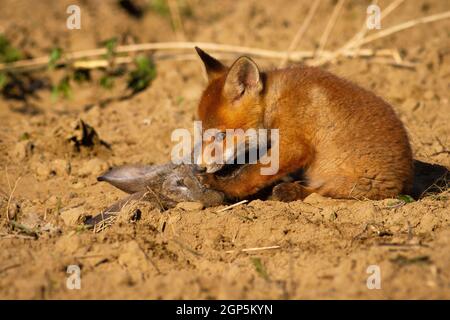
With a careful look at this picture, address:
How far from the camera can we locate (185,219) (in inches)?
230

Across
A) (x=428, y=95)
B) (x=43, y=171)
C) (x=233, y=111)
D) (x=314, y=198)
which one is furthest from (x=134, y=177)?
(x=428, y=95)

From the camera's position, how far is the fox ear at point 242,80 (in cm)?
610

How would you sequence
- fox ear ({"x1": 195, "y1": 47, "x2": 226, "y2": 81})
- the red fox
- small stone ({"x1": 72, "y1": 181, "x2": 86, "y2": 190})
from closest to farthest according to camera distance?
the red fox → fox ear ({"x1": 195, "y1": 47, "x2": 226, "y2": 81}) → small stone ({"x1": 72, "y1": 181, "x2": 86, "y2": 190})

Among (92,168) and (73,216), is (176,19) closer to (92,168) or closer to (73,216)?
(92,168)

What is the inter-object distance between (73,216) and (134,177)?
0.87 metres

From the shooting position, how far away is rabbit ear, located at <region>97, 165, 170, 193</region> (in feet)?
21.2

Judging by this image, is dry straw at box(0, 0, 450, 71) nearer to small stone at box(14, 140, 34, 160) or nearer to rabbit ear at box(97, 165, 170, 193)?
small stone at box(14, 140, 34, 160)

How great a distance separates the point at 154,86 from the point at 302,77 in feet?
15.1

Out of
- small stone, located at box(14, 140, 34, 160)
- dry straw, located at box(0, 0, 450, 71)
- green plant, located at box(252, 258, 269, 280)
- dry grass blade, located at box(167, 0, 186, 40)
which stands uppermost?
dry grass blade, located at box(167, 0, 186, 40)

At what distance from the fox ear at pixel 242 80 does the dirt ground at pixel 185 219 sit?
1.11 meters

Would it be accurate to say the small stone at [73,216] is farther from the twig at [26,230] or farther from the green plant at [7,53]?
the green plant at [7,53]

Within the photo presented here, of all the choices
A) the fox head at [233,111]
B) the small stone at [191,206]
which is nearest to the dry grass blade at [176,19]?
the fox head at [233,111]

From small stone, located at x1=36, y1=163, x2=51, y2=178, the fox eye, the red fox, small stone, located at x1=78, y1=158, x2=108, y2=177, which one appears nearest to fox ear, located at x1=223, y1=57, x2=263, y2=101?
the red fox

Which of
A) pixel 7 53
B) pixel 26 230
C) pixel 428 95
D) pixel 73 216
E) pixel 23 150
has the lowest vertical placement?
pixel 26 230
